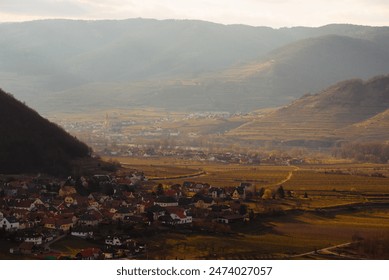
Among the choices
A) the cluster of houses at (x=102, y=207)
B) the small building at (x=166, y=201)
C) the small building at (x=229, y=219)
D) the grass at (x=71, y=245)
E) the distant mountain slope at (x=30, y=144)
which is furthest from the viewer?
the distant mountain slope at (x=30, y=144)

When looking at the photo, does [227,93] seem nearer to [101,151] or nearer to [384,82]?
[384,82]

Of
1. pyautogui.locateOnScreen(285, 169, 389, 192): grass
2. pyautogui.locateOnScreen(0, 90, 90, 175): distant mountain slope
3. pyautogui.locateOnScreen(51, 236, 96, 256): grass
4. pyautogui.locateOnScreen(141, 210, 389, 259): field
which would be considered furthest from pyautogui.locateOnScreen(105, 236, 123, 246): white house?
pyautogui.locateOnScreen(285, 169, 389, 192): grass

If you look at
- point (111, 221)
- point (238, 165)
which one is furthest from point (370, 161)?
point (111, 221)

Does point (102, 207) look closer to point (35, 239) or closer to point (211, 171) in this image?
point (35, 239)

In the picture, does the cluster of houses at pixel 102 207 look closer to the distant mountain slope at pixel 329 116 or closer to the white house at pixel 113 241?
the white house at pixel 113 241

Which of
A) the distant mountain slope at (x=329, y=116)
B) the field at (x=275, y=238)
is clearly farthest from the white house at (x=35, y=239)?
the distant mountain slope at (x=329, y=116)
